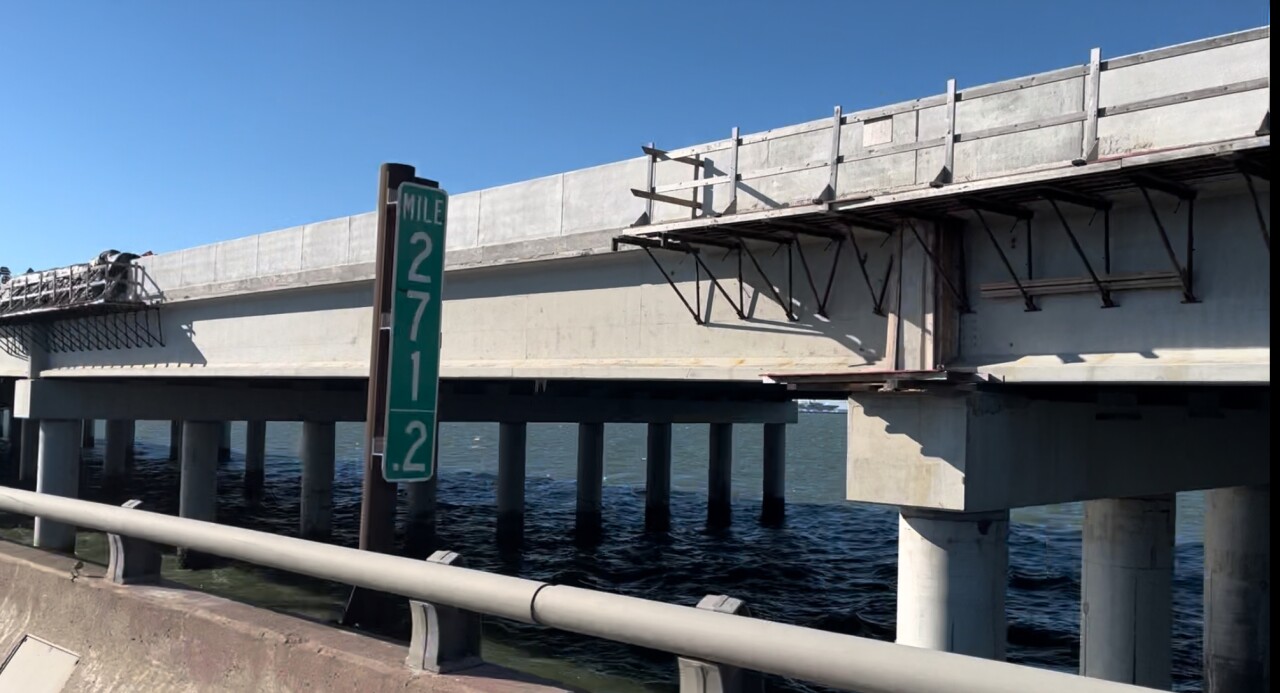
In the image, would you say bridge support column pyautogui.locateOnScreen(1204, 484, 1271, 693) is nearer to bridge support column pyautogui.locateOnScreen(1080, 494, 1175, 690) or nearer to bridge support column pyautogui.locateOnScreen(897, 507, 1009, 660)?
bridge support column pyautogui.locateOnScreen(1080, 494, 1175, 690)

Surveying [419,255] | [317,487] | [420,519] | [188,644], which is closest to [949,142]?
[419,255]

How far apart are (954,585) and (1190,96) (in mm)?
4597

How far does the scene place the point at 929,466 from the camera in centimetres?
892

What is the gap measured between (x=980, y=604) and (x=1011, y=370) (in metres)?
2.20

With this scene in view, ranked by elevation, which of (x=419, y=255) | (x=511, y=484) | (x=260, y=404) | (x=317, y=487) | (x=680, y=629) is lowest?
(x=317, y=487)

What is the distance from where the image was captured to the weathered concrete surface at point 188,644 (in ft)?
16.4

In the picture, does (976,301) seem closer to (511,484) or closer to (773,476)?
(511,484)

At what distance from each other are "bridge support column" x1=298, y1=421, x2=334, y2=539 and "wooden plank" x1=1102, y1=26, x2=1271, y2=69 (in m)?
26.1

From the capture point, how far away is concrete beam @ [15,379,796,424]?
2602cm

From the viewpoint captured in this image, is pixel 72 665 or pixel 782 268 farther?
pixel 782 268

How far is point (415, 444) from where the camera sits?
6.71 m

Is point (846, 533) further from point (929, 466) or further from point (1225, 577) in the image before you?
point (929, 466)

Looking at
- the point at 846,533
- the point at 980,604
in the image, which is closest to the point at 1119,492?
the point at 980,604

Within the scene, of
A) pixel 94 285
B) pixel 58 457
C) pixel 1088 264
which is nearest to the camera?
pixel 1088 264
